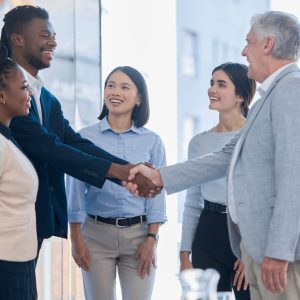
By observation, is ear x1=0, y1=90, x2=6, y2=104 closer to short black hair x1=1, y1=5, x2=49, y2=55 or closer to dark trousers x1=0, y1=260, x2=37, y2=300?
short black hair x1=1, y1=5, x2=49, y2=55

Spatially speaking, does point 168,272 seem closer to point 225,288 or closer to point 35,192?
point 225,288

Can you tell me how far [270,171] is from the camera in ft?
6.90

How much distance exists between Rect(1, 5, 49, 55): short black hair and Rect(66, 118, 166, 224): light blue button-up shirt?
56cm

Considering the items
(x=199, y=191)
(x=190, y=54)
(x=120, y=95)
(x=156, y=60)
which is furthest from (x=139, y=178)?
(x=190, y=54)

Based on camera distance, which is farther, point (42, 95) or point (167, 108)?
point (167, 108)

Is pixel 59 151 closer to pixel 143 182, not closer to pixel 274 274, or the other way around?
pixel 143 182

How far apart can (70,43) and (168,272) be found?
1.49m

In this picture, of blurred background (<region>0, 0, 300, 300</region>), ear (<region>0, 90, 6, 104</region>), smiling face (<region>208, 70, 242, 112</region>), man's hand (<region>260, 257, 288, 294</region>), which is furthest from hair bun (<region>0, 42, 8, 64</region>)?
blurred background (<region>0, 0, 300, 300</region>)

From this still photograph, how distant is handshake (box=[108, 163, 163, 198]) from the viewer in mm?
2752

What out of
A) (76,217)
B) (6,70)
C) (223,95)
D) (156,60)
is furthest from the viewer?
(156,60)

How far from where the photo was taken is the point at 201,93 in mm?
4598

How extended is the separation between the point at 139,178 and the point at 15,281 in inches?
29.2

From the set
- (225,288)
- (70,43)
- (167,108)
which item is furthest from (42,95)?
(167,108)

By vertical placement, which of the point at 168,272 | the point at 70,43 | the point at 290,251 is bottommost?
the point at 168,272
